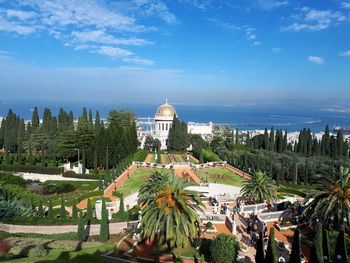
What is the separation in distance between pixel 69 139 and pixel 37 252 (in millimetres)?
42907

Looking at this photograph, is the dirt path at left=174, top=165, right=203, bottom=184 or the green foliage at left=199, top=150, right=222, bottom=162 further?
the green foliage at left=199, top=150, right=222, bottom=162

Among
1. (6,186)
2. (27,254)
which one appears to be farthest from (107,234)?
(6,186)

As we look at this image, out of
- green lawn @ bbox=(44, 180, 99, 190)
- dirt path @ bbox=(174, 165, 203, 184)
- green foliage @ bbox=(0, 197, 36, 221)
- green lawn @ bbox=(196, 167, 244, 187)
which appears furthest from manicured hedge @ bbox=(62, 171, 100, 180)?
green foliage @ bbox=(0, 197, 36, 221)

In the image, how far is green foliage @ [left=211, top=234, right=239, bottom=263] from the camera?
2011 centimetres

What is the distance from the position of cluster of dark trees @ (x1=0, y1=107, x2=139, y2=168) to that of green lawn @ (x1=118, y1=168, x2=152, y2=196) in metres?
6.92

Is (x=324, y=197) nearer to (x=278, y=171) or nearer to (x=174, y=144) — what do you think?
(x=278, y=171)

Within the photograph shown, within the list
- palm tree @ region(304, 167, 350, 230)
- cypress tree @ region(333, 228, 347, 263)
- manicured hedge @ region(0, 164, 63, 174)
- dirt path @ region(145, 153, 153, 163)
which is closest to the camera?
cypress tree @ region(333, 228, 347, 263)

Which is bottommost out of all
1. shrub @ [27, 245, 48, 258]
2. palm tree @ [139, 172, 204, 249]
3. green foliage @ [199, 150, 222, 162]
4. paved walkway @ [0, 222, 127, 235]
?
paved walkway @ [0, 222, 127, 235]

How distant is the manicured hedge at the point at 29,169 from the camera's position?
172 ft

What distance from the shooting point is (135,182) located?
158ft

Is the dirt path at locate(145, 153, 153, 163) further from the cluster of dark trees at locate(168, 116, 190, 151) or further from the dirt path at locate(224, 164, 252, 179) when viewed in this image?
the dirt path at locate(224, 164, 252, 179)

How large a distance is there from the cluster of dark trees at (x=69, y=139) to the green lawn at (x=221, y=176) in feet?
50.9

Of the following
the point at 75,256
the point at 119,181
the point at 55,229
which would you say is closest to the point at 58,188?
the point at 119,181

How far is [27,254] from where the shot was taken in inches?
829
